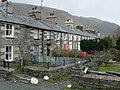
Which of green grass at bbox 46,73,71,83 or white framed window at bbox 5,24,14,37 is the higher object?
white framed window at bbox 5,24,14,37

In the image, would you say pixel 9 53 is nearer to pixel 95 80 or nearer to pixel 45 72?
pixel 45 72

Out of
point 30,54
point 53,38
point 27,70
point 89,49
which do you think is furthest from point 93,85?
point 89,49

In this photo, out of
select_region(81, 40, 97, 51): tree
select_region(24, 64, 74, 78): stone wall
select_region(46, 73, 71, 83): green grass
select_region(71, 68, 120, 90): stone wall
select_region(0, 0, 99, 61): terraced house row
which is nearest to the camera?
select_region(71, 68, 120, 90): stone wall

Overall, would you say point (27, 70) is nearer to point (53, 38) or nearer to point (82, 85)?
point (82, 85)

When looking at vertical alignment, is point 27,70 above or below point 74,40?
below

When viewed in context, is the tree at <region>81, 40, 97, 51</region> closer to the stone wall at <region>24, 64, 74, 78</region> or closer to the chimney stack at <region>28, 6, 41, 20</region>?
the chimney stack at <region>28, 6, 41, 20</region>

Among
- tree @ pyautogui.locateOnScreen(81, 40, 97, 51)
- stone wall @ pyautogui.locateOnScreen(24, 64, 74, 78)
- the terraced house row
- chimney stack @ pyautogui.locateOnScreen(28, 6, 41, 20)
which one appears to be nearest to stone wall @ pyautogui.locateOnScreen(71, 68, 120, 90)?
stone wall @ pyautogui.locateOnScreen(24, 64, 74, 78)

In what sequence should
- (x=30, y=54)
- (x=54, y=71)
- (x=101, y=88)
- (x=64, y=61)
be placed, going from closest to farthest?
(x=101, y=88) → (x=54, y=71) → (x=64, y=61) → (x=30, y=54)

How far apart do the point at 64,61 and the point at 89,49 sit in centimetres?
1887

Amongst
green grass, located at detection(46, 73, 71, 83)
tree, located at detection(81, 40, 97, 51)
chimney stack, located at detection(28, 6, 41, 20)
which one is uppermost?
chimney stack, located at detection(28, 6, 41, 20)

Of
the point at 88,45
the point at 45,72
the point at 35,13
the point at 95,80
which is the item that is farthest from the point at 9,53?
the point at 88,45

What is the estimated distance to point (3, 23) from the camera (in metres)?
20.5

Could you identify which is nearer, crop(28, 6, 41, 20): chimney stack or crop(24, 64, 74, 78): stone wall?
crop(24, 64, 74, 78): stone wall

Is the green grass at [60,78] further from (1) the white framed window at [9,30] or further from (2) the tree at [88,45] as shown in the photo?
(2) the tree at [88,45]
